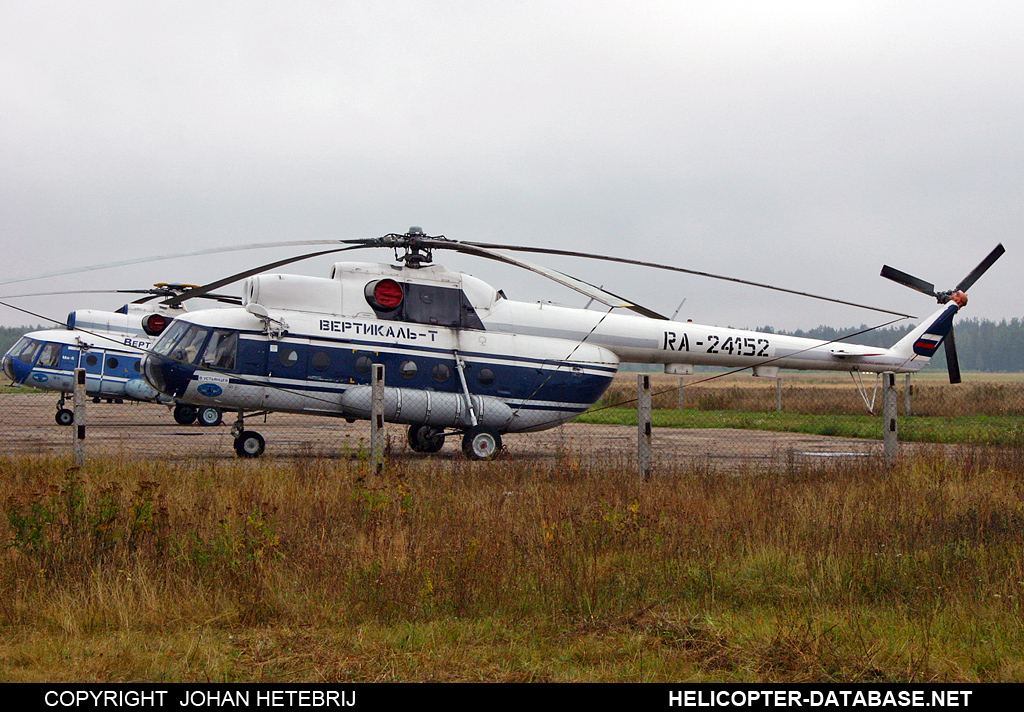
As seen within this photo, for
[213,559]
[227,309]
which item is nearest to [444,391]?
[227,309]

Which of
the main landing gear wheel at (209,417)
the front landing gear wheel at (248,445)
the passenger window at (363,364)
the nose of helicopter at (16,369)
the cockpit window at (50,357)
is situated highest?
the cockpit window at (50,357)

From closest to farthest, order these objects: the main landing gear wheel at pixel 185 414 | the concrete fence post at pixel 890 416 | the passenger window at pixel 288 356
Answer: the concrete fence post at pixel 890 416 → the passenger window at pixel 288 356 → the main landing gear wheel at pixel 185 414

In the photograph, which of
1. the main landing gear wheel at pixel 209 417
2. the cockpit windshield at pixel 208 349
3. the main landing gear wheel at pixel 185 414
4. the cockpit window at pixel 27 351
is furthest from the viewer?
the cockpit window at pixel 27 351

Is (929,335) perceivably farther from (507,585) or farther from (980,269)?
(507,585)

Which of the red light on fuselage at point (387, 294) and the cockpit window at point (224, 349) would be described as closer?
the cockpit window at point (224, 349)

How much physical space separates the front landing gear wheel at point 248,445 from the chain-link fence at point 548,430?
0.08ft

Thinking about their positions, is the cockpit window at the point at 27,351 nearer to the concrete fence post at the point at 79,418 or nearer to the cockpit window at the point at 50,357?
the cockpit window at the point at 50,357

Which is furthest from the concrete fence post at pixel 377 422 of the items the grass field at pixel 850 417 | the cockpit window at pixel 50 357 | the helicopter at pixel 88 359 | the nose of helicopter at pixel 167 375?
the cockpit window at pixel 50 357

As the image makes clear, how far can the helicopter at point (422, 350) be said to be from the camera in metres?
14.7

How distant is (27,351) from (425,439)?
16313 millimetres
